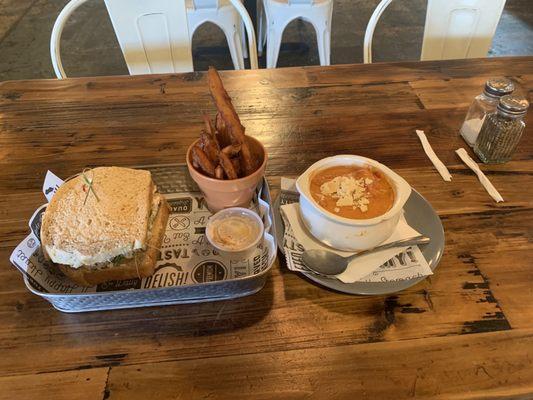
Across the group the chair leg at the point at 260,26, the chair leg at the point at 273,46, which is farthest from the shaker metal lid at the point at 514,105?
the chair leg at the point at 260,26

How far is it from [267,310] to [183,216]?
31 cm

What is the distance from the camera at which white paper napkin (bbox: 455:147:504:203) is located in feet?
3.04

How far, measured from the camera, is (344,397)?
0.60 meters

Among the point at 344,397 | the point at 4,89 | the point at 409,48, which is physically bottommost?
the point at 409,48

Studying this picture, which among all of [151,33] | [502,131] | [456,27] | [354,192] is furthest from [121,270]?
[456,27]

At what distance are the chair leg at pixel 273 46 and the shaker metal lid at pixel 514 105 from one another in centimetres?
163

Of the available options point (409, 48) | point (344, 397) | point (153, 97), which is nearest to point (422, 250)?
point (344, 397)

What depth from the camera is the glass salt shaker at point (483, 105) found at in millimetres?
989

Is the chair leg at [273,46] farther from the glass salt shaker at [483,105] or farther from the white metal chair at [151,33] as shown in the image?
the glass salt shaker at [483,105]

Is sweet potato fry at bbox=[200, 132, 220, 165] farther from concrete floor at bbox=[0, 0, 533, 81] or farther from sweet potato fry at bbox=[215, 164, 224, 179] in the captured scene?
concrete floor at bbox=[0, 0, 533, 81]

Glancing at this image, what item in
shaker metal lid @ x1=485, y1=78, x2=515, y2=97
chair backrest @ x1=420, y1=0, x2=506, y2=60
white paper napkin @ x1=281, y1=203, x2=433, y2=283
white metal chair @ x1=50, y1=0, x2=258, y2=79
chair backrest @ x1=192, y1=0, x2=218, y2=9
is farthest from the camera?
chair backrest @ x1=192, y1=0, x2=218, y2=9

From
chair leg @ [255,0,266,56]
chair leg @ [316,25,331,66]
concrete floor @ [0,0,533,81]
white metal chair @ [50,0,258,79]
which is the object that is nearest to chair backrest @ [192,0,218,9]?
chair leg @ [316,25,331,66]

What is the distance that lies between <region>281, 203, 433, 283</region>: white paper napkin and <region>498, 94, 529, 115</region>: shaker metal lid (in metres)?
0.38

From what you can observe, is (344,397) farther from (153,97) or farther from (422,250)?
(153,97)
